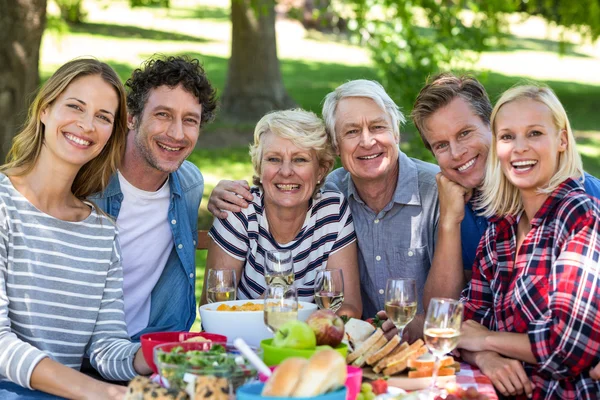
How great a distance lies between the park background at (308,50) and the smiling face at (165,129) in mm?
1830

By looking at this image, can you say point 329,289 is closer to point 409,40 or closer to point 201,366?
point 201,366

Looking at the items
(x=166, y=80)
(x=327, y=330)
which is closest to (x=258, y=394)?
(x=327, y=330)

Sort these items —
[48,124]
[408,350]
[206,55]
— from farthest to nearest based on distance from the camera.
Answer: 1. [206,55]
2. [48,124]
3. [408,350]

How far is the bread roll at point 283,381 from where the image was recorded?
2395 millimetres

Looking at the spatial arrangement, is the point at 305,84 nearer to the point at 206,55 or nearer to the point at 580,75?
the point at 206,55

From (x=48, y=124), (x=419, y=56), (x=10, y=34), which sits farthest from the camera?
(x=419, y=56)

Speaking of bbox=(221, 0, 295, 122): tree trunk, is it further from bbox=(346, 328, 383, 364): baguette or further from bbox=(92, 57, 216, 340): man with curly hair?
bbox=(346, 328, 383, 364): baguette

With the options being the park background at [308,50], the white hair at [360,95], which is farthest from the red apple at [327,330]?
the park background at [308,50]

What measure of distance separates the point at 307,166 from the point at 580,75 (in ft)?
84.3

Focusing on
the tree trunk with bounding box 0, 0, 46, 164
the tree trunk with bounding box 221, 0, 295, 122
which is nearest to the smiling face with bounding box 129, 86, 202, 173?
the tree trunk with bounding box 0, 0, 46, 164

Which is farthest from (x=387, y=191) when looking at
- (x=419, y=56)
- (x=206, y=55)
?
Answer: (x=206, y=55)

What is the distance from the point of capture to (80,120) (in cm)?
366

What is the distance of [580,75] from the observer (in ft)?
91.0

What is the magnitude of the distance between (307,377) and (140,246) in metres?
2.26
